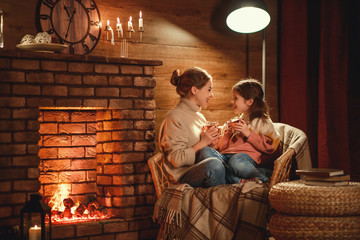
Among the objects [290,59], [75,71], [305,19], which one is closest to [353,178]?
[290,59]

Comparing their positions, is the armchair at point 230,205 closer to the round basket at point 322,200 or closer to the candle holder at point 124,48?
the round basket at point 322,200

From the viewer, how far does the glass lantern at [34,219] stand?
7.95 ft

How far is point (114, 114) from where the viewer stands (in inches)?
123

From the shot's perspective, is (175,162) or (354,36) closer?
(175,162)

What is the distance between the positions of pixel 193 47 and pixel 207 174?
1.43 meters

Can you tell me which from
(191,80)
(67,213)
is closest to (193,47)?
(191,80)

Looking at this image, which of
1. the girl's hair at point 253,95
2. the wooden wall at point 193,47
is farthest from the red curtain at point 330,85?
the girl's hair at point 253,95

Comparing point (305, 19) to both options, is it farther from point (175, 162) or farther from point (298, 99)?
point (175, 162)

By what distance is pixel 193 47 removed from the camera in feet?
12.3

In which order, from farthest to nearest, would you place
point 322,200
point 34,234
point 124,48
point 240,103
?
point 124,48
point 240,103
point 34,234
point 322,200

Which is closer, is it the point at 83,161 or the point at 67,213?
the point at 67,213

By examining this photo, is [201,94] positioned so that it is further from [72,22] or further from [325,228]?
[325,228]

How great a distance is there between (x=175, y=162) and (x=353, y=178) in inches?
63.9

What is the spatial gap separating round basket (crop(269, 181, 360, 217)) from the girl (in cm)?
40
